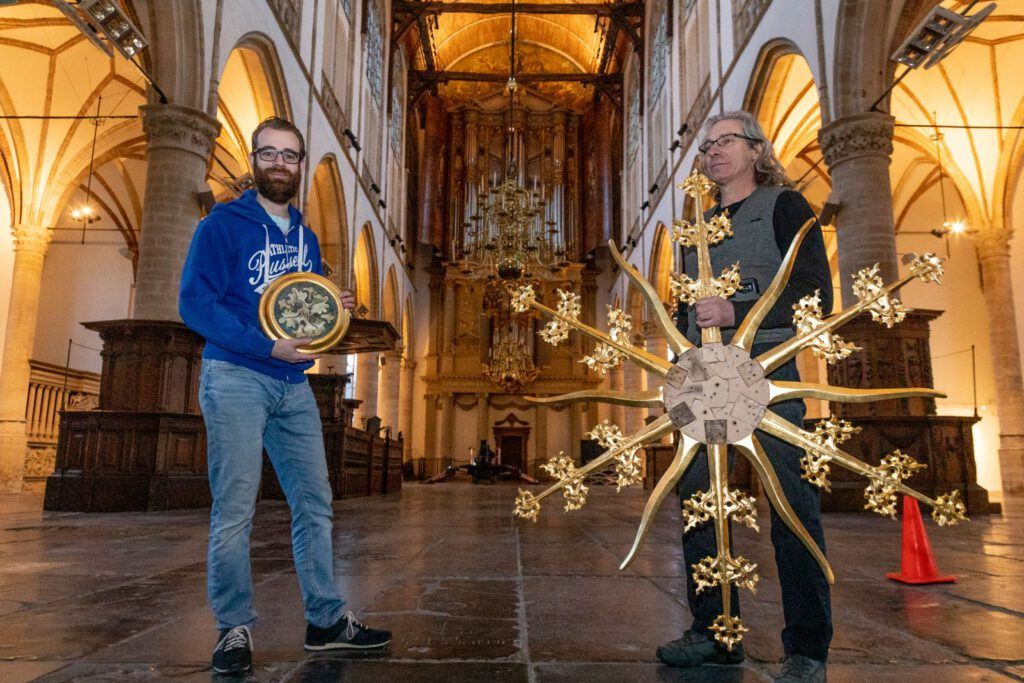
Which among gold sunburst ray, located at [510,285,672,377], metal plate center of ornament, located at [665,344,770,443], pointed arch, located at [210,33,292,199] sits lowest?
metal plate center of ornament, located at [665,344,770,443]

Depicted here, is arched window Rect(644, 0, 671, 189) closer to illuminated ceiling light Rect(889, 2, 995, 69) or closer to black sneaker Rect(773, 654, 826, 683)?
illuminated ceiling light Rect(889, 2, 995, 69)

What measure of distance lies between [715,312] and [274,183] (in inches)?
51.5

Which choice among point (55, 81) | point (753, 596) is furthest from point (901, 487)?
point (55, 81)

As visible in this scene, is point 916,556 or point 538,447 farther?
point 538,447

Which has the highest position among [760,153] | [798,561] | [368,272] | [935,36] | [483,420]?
[368,272]

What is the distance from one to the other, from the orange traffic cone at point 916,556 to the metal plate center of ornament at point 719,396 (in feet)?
7.18

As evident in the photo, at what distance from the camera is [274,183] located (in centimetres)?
206

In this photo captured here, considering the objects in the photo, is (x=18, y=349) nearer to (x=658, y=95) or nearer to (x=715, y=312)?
(x=715, y=312)

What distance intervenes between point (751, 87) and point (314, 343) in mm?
10702

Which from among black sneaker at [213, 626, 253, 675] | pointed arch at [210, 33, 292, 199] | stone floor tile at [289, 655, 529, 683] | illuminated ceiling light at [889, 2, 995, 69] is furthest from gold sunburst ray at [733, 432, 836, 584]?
pointed arch at [210, 33, 292, 199]

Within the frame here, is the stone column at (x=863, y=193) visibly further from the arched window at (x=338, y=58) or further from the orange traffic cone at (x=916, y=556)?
the arched window at (x=338, y=58)

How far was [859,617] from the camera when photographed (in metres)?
2.45

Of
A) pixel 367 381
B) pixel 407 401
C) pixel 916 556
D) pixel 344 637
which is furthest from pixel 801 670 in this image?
pixel 407 401

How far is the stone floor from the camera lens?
1.79 metres
